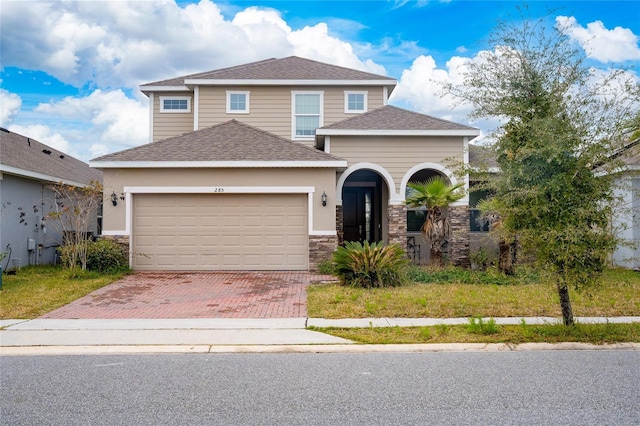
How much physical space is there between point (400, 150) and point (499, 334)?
31.7 feet

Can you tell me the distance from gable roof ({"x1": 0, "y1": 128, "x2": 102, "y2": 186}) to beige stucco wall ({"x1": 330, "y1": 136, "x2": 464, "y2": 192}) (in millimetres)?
9510

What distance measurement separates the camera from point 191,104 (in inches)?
827

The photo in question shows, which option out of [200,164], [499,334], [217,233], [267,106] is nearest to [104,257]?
[217,233]

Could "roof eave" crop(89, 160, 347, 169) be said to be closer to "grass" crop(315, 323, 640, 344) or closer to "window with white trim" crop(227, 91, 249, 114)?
"window with white trim" crop(227, 91, 249, 114)

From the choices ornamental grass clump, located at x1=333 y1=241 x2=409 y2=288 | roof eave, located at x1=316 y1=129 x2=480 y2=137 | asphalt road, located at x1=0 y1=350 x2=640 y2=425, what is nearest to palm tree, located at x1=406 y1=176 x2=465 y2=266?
roof eave, located at x1=316 y1=129 x2=480 y2=137

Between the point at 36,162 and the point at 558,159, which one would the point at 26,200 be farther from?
the point at 558,159

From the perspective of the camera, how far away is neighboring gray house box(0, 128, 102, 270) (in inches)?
598

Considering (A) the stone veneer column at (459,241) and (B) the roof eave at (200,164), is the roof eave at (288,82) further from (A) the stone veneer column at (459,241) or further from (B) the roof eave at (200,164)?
(A) the stone veneer column at (459,241)

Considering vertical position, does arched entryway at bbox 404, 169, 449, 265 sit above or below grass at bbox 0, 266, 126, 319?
above

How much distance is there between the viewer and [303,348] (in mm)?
7172

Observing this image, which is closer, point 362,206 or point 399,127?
point 399,127

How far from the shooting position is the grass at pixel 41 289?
32.2ft

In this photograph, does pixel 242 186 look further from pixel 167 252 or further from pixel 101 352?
pixel 101 352

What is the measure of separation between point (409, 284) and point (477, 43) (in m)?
6.01
